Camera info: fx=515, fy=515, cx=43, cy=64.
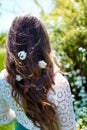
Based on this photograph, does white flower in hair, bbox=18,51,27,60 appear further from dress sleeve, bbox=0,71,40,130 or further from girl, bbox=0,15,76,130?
dress sleeve, bbox=0,71,40,130

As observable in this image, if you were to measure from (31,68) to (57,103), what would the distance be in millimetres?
265

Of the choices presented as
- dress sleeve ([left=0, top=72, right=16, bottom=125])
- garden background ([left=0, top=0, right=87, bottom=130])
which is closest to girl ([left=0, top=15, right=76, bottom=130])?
dress sleeve ([left=0, top=72, right=16, bottom=125])

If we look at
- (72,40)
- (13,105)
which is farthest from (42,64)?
(72,40)

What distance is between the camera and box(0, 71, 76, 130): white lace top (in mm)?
3121

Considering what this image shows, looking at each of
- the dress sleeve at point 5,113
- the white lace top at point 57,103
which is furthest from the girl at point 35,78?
the dress sleeve at point 5,113

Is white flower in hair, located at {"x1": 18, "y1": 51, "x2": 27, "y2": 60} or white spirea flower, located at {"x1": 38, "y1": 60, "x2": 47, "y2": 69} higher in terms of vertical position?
white flower in hair, located at {"x1": 18, "y1": 51, "x2": 27, "y2": 60}

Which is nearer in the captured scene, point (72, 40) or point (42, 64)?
point (42, 64)

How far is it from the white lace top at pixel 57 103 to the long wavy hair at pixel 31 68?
4 cm

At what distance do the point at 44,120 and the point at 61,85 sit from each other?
25 centimetres

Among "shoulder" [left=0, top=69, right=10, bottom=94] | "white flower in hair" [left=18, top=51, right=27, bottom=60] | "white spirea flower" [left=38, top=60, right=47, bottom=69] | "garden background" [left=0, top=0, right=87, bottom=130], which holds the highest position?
"garden background" [left=0, top=0, right=87, bottom=130]

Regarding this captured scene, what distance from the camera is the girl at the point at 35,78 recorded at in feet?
10.2

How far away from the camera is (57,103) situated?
312 centimetres

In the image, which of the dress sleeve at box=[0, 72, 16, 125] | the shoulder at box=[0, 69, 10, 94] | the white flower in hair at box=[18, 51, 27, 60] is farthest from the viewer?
the dress sleeve at box=[0, 72, 16, 125]

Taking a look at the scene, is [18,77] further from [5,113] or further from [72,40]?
[72,40]
